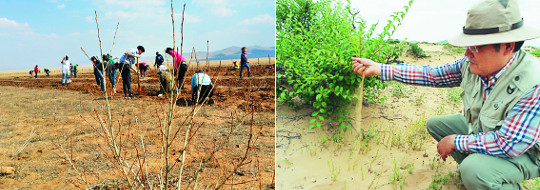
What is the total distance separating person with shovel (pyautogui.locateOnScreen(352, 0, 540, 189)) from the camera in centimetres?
174

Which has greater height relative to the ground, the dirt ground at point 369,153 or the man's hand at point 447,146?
the man's hand at point 447,146

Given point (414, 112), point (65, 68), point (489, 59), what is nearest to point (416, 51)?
point (414, 112)

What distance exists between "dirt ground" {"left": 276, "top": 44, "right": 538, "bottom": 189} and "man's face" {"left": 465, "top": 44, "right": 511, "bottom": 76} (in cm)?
99

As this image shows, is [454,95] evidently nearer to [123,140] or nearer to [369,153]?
[369,153]

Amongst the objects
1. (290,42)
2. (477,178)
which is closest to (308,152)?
(290,42)

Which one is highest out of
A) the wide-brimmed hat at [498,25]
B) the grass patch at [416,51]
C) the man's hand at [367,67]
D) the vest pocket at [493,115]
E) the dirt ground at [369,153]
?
the grass patch at [416,51]

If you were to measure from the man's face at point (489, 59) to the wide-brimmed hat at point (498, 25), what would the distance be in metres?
0.07

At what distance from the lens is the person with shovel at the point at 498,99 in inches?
68.5

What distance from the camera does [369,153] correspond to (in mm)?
3145

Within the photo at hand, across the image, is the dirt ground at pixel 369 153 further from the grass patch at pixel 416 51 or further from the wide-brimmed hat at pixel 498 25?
the grass patch at pixel 416 51

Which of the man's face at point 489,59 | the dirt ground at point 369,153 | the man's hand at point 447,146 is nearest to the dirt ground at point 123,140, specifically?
the dirt ground at point 369,153

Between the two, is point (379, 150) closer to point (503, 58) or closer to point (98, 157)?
point (503, 58)

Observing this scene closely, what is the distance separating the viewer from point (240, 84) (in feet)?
37.9

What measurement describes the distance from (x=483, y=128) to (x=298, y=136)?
183cm
